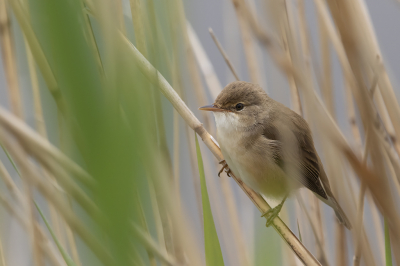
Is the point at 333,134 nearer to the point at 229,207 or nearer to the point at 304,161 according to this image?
the point at 304,161

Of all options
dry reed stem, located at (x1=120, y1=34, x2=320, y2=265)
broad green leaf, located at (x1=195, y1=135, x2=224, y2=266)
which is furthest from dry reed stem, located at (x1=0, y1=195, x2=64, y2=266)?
broad green leaf, located at (x1=195, y1=135, x2=224, y2=266)

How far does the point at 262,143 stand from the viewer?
7.18 feet

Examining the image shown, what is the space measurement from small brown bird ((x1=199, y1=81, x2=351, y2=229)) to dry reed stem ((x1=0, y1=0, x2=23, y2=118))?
95 cm

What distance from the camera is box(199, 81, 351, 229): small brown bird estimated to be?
211 centimetres

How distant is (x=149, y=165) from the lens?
64 cm

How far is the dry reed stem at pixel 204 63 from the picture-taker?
2361 mm

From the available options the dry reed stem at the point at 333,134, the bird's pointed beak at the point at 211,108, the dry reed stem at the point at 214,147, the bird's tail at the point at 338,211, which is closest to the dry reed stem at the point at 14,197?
the dry reed stem at the point at 214,147

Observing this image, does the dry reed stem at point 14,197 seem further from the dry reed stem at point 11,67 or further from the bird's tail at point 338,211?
the bird's tail at point 338,211

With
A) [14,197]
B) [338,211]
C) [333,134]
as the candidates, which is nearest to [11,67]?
[14,197]

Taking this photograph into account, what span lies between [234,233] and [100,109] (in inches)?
69.0

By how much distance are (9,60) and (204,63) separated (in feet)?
3.44

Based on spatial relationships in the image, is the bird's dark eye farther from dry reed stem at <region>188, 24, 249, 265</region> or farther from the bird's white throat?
dry reed stem at <region>188, 24, 249, 265</region>

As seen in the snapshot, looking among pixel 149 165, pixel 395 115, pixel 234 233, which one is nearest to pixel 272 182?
pixel 234 233

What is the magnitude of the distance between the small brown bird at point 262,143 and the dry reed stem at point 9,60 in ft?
3.13
